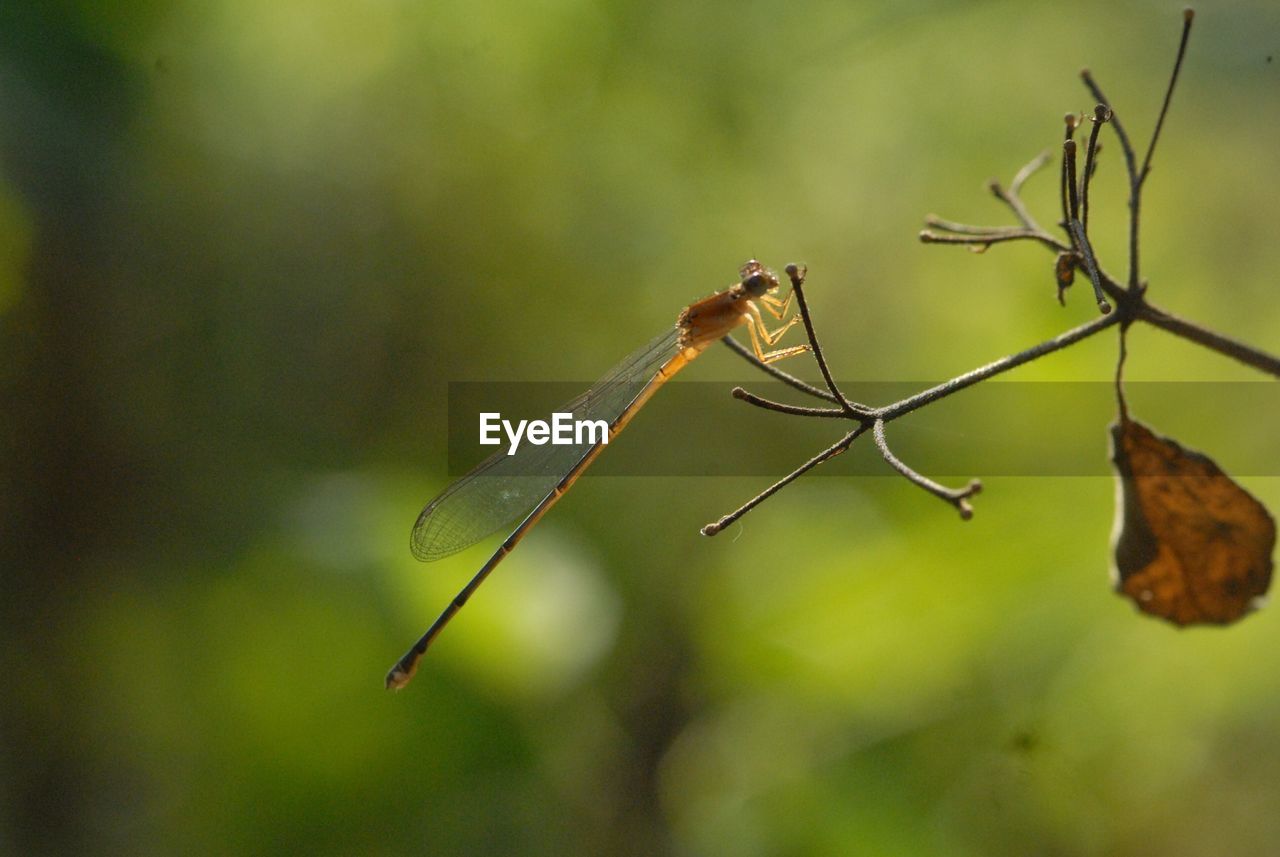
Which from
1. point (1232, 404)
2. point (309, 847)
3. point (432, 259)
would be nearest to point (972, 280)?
point (1232, 404)

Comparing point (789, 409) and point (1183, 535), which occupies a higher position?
point (789, 409)

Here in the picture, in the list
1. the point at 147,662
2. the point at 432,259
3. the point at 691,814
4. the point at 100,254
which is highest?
the point at 100,254

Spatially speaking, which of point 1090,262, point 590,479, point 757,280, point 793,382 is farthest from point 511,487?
point 1090,262

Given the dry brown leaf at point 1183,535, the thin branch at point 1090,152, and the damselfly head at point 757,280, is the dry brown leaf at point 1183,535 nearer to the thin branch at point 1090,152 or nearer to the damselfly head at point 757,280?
the thin branch at point 1090,152

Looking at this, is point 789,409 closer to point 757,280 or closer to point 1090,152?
point 1090,152

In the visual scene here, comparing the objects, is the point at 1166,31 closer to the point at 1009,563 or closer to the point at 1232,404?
the point at 1232,404

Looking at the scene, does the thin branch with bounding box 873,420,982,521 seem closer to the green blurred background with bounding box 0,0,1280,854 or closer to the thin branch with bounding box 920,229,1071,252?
the thin branch with bounding box 920,229,1071,252
